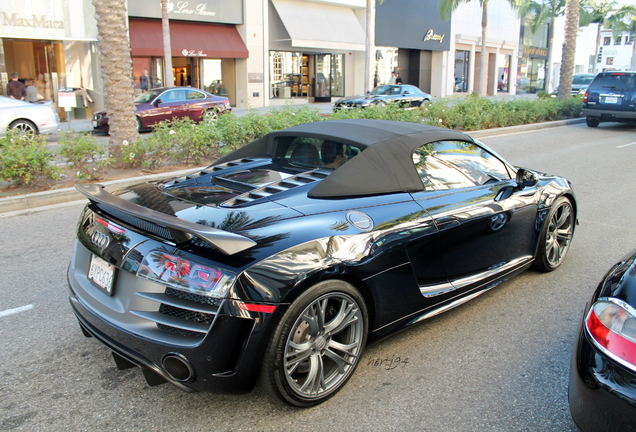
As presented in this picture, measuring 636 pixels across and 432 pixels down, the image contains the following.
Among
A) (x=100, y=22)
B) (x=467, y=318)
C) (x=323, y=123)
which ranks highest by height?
(x=100, y=22)

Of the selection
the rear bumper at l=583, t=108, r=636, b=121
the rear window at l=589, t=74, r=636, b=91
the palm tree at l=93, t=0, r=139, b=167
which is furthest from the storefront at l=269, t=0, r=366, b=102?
the palm tree at l=93, t=0, r=139, b=167

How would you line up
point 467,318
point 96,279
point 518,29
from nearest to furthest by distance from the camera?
point 96,279
point 467,318
point 518,29

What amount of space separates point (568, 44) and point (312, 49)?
547 inches

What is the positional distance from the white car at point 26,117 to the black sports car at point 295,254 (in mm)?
11806

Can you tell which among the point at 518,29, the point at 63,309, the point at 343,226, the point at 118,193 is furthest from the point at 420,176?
the point at 518,29

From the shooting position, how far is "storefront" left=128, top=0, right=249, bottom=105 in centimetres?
2298

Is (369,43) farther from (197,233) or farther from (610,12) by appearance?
(610,12)

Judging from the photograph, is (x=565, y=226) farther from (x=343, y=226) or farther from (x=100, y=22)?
(x=100, y=22)

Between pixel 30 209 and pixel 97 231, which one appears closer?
pixel 97 231

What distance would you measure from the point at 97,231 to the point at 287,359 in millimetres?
1305

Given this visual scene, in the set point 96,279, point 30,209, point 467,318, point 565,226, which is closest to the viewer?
point 96,279

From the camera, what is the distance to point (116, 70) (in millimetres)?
9766

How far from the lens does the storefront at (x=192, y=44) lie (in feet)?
75.4

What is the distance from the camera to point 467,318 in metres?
3.98
